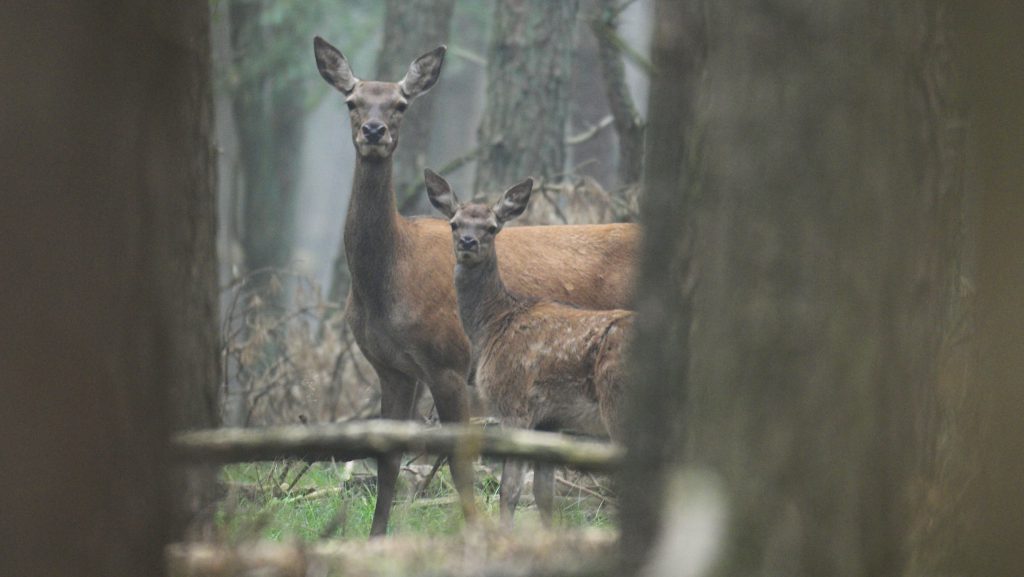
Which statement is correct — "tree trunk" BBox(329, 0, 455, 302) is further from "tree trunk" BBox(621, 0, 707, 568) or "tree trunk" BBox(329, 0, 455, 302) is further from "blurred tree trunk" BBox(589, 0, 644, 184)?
"tree trunk" BBox(621, 0, 707, 568)

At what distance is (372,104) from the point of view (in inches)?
360

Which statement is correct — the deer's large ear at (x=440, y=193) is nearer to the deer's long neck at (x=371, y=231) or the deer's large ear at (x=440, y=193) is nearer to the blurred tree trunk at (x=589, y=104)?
the deer's long neck at (x=371, y=231)

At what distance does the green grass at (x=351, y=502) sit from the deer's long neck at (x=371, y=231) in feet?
4.01

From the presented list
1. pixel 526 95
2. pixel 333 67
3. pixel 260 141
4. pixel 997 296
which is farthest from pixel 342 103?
pixel 997 296

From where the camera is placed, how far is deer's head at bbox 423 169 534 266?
29.9 ft

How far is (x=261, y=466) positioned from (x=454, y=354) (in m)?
1.53

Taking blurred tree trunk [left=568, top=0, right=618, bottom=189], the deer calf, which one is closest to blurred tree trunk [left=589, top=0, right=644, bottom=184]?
the deer calf


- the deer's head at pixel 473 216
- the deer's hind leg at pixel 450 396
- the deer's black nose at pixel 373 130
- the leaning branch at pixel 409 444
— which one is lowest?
the deer's hind leg at pixel 450 396

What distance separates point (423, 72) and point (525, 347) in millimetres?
2172

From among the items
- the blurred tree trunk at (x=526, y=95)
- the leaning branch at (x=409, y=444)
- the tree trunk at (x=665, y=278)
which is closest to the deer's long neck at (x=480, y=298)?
the blurred tree trunk at (x=526, y=95)

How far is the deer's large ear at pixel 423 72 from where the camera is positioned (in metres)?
9.55

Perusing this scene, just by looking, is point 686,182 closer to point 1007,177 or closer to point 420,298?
point 1007,177

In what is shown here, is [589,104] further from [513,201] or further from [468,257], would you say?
[468,257]

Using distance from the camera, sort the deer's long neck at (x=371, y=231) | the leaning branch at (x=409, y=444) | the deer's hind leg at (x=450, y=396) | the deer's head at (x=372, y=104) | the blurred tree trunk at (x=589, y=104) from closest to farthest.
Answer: the leaning branch at (x=409, y=444)
the deer's head at (x=372, y=104)
the deer's hind leg at (x=450, y=396)
the deer's long neck at (x=371, y=231)
the blurred tree trunk at (x=589, y=104)
